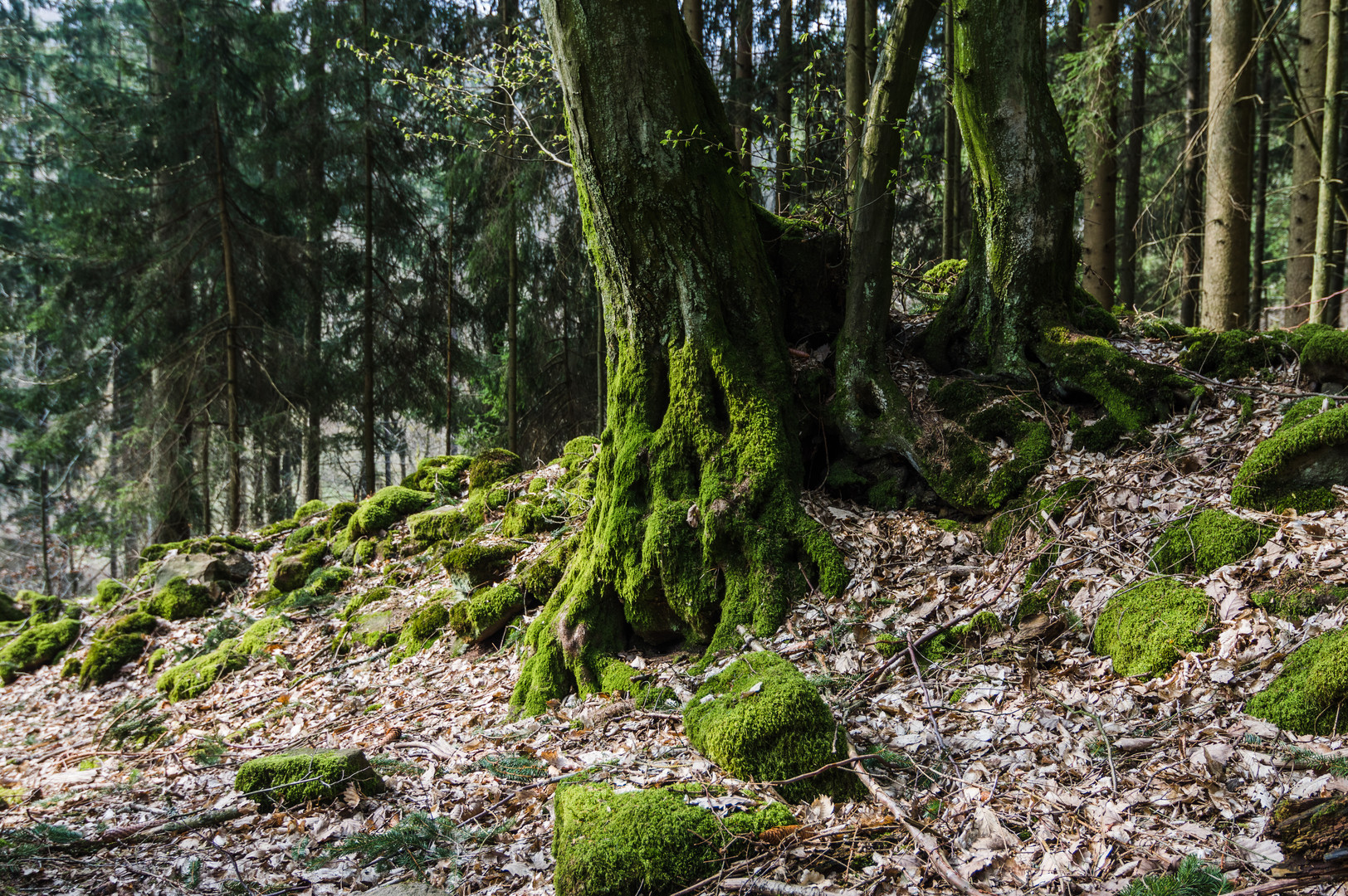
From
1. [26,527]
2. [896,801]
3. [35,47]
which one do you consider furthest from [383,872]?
[26,527]

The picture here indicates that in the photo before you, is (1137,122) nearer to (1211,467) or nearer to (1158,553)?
(1211,467)

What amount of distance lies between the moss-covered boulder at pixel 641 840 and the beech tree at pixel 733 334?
1523 mm

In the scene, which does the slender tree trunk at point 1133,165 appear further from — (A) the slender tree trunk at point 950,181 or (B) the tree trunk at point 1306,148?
(A) the slender tree trunk at point 950,181

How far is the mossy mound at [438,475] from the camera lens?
26.5 ft

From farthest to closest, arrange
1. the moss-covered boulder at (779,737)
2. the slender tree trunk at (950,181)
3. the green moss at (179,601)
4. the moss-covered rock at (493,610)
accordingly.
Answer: the slender tree trunk at (950,181) → the green moss at (179,601) → the moss-covered rock at (493,610) → the moss-covered boulder at (779,737)

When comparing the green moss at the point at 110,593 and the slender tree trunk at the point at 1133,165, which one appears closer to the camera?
the green moss at the point at 110,593

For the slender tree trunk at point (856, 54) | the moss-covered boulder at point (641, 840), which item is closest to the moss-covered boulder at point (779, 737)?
the moss-covered boulder at point (641, 840)

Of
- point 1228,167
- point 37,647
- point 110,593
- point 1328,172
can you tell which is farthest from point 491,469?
point 1328,172

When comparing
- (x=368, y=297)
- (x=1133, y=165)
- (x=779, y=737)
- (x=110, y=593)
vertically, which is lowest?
(x=110, y=593)

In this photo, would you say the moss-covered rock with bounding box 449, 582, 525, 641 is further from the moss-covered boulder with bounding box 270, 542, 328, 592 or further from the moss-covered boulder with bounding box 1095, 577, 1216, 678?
the moss-covered boulder with bounding box 1095, 577, 1216, 678

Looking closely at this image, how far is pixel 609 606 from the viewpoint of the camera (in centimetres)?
439

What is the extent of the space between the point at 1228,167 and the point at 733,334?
5.51 m

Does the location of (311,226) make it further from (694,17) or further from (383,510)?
(694,17)

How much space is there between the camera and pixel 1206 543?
3.32 metres
